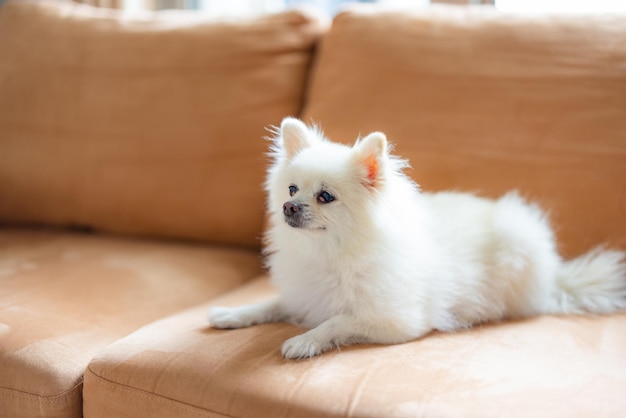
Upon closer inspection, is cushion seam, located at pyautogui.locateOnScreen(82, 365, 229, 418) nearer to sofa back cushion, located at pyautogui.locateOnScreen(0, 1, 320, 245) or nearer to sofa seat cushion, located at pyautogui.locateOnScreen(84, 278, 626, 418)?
sofa seat cushion, located at pyautogui.locateOnScreen(84, 278, 626, 418)

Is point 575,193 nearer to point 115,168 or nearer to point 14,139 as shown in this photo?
point 115,168

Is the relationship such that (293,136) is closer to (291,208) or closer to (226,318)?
(291,208)

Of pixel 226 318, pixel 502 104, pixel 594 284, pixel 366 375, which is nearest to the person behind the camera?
pixel 366 375

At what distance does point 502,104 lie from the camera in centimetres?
156

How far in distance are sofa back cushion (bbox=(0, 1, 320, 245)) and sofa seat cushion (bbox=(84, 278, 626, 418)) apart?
630mm

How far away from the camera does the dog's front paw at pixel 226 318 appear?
127 cm

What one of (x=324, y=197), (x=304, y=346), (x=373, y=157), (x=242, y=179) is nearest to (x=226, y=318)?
(x=304, y=346)

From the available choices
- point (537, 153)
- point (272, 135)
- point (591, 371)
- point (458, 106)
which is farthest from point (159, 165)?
point (591, 371)

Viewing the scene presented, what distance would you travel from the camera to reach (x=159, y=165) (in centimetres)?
187

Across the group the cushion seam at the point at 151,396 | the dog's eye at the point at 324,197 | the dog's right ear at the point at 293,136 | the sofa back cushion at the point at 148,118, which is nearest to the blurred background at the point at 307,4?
the sofa back cushion at the point at 148,118

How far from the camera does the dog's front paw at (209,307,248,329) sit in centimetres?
127

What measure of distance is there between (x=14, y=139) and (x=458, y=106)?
56.5 inches

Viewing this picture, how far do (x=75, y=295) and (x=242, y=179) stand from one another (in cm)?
59

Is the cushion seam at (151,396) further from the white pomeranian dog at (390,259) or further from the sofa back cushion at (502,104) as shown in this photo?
the sofa back cushion at (502,104)
